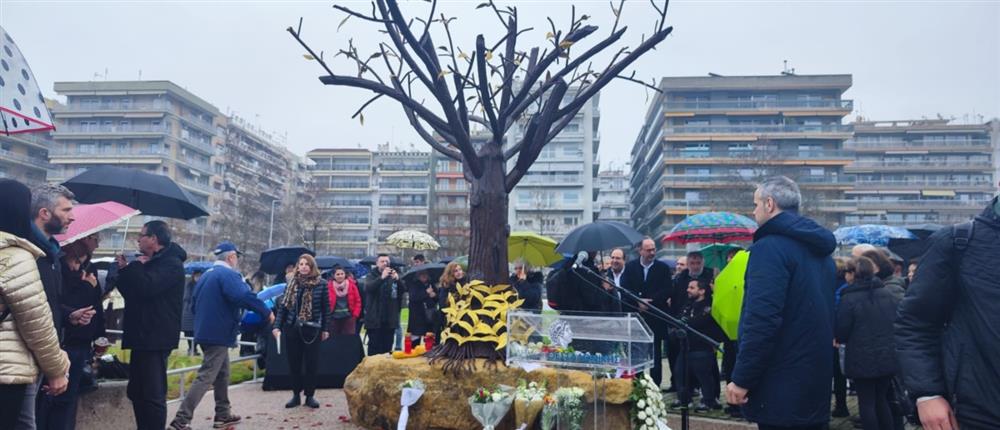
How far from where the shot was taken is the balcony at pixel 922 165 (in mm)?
74125

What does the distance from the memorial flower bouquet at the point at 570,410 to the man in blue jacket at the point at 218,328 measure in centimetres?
342

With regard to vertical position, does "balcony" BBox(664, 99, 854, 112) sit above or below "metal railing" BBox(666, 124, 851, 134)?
above

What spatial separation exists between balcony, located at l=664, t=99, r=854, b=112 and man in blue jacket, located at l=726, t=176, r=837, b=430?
6437cm

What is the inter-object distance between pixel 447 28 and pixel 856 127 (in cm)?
8524

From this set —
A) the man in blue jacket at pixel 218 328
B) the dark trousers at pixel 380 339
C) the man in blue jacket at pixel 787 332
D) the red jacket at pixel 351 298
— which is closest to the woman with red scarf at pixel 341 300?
the red jacket at pixel 351 298

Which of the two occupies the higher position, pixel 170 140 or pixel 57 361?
pixel 170 140

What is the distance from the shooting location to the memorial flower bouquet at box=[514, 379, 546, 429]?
203 inches

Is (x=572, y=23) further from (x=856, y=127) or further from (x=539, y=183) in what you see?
(x=856, y=127)

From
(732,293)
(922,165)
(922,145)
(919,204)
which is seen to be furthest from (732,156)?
(732,293)

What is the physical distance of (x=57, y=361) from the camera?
3439mm

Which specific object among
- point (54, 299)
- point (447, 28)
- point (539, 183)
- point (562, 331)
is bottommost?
point (562, 331)

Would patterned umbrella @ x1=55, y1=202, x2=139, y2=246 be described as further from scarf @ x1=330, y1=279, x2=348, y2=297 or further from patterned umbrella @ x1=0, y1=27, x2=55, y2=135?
scarf @ x1=330, y1=279, x2=348, y2=297

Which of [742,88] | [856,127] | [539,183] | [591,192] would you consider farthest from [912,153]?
[539,183]

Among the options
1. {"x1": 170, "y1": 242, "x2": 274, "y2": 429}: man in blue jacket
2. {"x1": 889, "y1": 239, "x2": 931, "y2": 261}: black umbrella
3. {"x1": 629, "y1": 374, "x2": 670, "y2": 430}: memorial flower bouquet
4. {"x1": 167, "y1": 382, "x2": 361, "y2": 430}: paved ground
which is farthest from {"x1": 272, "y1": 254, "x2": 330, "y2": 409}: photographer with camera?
{"x1": 889, "y1": 239, "x2": 931, "y2": 261}: black umbrella
